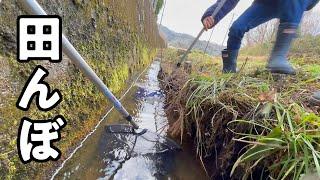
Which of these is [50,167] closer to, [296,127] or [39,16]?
[39,16]

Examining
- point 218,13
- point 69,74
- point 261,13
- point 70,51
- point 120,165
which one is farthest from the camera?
point 218,13

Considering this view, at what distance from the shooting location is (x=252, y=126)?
5.52 feet

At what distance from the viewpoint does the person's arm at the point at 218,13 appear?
3.52 metres

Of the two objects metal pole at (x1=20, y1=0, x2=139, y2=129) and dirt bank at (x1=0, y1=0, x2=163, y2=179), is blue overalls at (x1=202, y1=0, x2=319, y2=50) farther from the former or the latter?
metal pole at (x1=20, y1=0, x2=139, y2=129)

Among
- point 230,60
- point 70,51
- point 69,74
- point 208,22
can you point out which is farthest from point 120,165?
point 208,22

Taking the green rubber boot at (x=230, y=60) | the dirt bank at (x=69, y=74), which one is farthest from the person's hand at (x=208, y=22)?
the dirt bank at (x=69, y=74)

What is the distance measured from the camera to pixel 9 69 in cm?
144

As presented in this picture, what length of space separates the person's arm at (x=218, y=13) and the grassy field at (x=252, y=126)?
0.93m

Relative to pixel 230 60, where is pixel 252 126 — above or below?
below

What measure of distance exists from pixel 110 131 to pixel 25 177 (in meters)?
0.98

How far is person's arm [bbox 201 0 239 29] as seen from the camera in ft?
11.5

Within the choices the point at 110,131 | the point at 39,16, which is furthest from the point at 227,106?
the point at 39,16

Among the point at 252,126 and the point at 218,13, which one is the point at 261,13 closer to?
the point at 218,13

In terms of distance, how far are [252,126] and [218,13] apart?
2113mm
